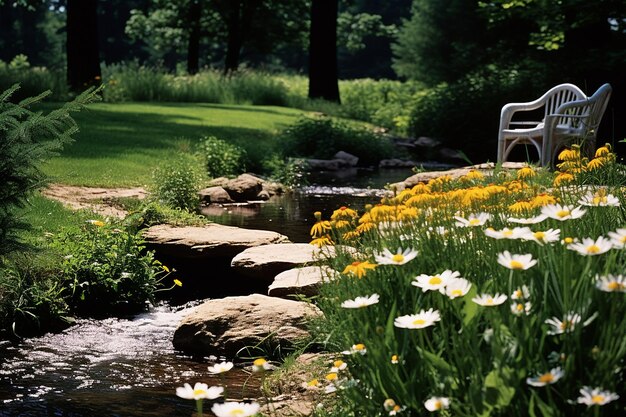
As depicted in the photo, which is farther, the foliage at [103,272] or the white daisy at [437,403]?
the foliage at [103,272]

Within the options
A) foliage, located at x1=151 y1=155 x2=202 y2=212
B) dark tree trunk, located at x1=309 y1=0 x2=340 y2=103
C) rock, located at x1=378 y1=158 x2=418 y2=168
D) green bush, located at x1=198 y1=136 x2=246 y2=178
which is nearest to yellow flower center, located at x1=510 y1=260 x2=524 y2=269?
foliage, located at x1=151 y1=155 x2=202 y2=212

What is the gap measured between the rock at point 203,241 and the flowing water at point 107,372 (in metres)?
0.78

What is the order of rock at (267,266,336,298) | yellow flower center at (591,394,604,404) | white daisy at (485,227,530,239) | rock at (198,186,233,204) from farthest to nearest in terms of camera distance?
rock at (198,186,233,204)
rock at (267,266,336,298)
white daisy at (485,227,530,239)
yellow flower center at (591,394,604,404)

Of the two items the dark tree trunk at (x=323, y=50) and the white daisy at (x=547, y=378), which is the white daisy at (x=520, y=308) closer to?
the white daisy at (x=547, y=378)

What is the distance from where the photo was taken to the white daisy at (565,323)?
2117mm

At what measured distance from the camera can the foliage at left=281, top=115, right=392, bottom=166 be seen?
13.3 metres

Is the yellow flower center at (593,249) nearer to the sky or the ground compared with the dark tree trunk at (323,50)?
nearer to the ground

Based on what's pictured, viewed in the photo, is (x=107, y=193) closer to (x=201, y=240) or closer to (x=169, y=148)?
(x=201, y=240)

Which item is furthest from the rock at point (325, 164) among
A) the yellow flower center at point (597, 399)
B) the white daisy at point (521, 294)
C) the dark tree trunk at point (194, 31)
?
the dark tree trunk at point (194, 31)

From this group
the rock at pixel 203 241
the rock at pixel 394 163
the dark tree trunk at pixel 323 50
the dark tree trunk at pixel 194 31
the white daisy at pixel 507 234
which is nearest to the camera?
the white daisy at pixel 507 234

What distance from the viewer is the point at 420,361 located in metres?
2.38

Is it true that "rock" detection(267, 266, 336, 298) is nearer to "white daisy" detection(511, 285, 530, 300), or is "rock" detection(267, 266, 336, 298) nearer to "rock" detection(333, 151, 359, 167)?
"white daisy" detection(511, 285, 530, 300)

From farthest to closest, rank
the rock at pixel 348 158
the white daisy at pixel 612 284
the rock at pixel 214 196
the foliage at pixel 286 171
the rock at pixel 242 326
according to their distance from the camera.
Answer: the rock at pixel 348 158 < the foliage at pixel 286 171 < the rock at pixel 214 196 < the rock at pixel 242 326 < the white daisy at pixel 612 284

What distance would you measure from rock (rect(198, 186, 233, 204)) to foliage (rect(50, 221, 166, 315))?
3350mm
